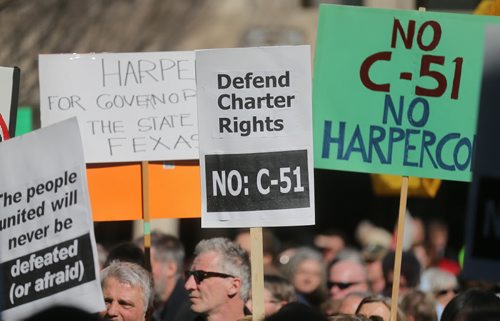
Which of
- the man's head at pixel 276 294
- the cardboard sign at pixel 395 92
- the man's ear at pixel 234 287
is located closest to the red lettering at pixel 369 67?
the cardboard sign at pixel 395 92

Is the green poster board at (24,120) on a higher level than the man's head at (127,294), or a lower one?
higher

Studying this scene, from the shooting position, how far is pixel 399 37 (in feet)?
24.1

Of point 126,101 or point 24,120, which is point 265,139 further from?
point 24,120

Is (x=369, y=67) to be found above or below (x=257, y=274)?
above

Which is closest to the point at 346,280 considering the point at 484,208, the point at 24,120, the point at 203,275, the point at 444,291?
the point at 444,291

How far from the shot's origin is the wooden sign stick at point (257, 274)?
6.89 metres

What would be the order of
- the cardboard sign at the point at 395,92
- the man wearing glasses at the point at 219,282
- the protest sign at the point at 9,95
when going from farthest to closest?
the protest sign at the point at 9,95, the cardboard sign at the point at 395,92, the man wearing glasses at the point at 219,282

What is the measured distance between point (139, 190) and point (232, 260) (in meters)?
0.88

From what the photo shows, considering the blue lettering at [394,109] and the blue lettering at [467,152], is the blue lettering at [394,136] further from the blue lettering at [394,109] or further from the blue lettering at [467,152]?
the blue lettering at [467,152]

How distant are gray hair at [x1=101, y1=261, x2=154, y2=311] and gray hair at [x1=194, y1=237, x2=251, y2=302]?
1.12ft

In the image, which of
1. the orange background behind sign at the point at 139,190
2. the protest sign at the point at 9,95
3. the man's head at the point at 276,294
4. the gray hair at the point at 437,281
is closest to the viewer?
the protest sign at the point at 9,95

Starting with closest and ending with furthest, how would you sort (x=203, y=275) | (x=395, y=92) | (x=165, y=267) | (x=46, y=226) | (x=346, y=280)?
(x=46, y=226) < (x=203, y=275) < (x=395, y=92) < (x=346, y=280) < (x=165, y=267)

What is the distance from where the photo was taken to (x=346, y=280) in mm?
9195

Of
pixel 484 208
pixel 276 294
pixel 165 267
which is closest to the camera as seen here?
pixel 484 208
